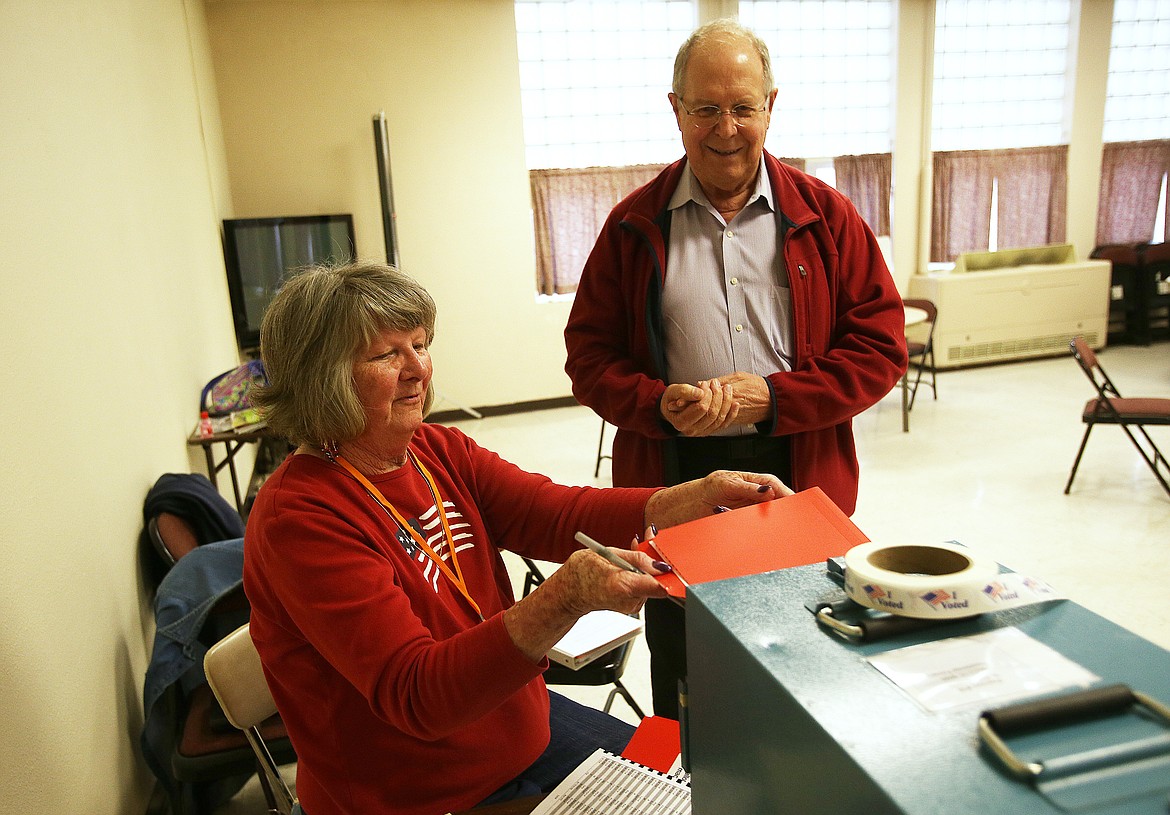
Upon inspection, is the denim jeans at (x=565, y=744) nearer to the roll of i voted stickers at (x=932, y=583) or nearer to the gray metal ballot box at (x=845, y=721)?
the gray metal ballot box at (x=845, y=721)

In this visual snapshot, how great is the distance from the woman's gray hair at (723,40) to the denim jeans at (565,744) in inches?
50.7

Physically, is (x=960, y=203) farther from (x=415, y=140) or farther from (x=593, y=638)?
(x=593, y=638)

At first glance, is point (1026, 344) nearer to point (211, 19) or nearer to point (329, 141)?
point (329, 141)

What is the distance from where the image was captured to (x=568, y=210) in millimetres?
7086

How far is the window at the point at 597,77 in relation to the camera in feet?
22.8

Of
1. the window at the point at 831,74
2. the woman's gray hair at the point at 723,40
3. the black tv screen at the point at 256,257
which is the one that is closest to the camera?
the woman's gray hair at the point at 723,40

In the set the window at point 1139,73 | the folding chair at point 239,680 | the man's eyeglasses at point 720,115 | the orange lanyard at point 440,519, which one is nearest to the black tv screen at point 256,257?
the man's eyeglasses at point 720,115

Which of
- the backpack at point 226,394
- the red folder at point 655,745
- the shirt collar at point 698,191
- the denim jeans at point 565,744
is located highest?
the shirt collar at point 698,191

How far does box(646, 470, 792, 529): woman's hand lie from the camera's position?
4.15ft

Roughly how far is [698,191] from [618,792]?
1274 millimetres

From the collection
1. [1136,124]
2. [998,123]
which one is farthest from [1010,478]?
[1136,124]

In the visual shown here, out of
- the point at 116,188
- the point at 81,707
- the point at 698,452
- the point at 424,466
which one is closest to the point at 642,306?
the point at 698,452

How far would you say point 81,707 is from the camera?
1715 millimetres

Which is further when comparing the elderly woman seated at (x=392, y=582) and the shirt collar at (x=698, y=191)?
the shirt collar at (x=698, y=191)
